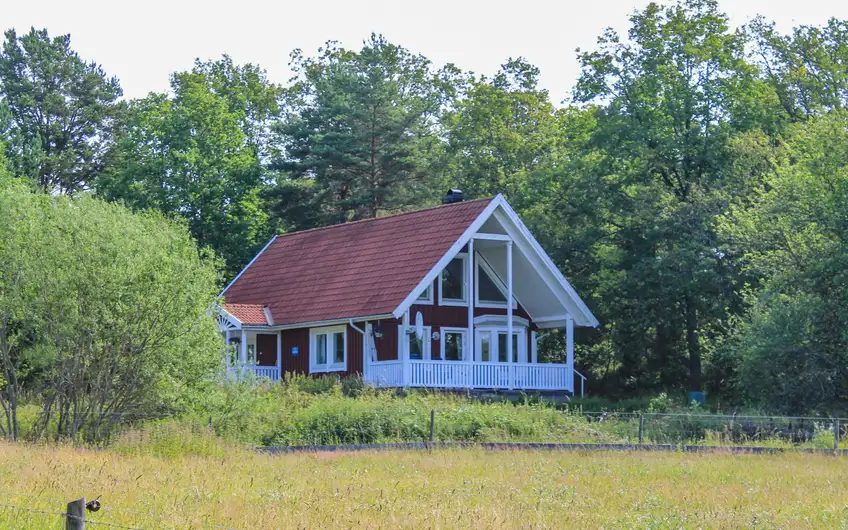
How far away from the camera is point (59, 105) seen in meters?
64.4

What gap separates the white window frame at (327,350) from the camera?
39.9 m

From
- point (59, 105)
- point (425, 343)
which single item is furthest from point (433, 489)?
point (59, 105)

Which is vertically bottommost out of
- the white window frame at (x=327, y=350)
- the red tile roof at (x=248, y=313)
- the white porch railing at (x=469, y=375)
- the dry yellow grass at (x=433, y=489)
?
the dry yellow grass at (x=433, y=489)

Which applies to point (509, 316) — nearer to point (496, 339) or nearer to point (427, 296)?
point (496, 339)

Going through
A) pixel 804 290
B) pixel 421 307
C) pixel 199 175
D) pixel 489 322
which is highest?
pixel 199 175

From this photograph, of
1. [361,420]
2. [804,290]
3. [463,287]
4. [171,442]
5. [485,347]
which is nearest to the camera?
[171,442]

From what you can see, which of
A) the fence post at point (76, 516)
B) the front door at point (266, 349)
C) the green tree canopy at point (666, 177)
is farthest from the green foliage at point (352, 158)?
the fence post at point (76, 516)

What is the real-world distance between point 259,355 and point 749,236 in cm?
1650

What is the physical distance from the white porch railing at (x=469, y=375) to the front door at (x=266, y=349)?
5254 millimetres

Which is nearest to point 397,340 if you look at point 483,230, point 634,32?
point 483,230

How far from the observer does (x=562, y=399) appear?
134ft

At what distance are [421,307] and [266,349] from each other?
6.03 meters

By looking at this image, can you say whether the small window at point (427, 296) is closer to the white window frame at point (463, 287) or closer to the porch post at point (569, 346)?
the white window frame at point (463, 287)

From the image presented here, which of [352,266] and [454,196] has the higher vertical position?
[454,196]
